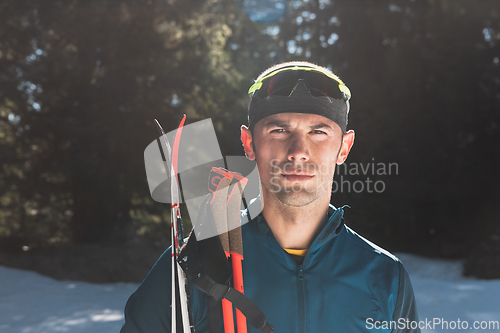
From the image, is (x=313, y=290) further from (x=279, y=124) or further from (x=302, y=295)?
(x=279, y=124)

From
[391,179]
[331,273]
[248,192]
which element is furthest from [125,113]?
[331,273]

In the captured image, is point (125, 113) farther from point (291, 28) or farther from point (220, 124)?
point (291, 28)

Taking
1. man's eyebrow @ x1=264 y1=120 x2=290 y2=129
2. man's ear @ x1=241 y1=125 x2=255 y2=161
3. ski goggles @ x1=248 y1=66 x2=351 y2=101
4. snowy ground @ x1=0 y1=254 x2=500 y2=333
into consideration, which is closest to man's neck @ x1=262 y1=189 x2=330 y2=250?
man's ear @ x1=241 y1=125 x2=255 y2=161

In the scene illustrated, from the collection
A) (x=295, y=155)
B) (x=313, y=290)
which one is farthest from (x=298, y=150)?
(x=313, y=290)

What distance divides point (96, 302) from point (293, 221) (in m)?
7.24

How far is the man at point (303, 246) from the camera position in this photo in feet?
5.58

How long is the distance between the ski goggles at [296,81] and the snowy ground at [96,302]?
5832 millimetres

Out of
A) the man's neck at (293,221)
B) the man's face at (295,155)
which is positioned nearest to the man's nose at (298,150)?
the man's face at (295,155)

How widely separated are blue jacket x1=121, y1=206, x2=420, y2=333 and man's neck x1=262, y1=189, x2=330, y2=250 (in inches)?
2.2

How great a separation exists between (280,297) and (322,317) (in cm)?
20

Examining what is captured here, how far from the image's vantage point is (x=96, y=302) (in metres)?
7.86

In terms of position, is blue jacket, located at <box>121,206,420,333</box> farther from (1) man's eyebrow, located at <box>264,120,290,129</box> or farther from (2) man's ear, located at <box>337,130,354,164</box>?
(1) man's eyebrow, located at <box>264,120,290,129</box>

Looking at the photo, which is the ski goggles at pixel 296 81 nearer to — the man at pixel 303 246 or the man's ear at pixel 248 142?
the man at pixel 303 246

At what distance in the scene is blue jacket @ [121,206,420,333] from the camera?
63.8 inches
